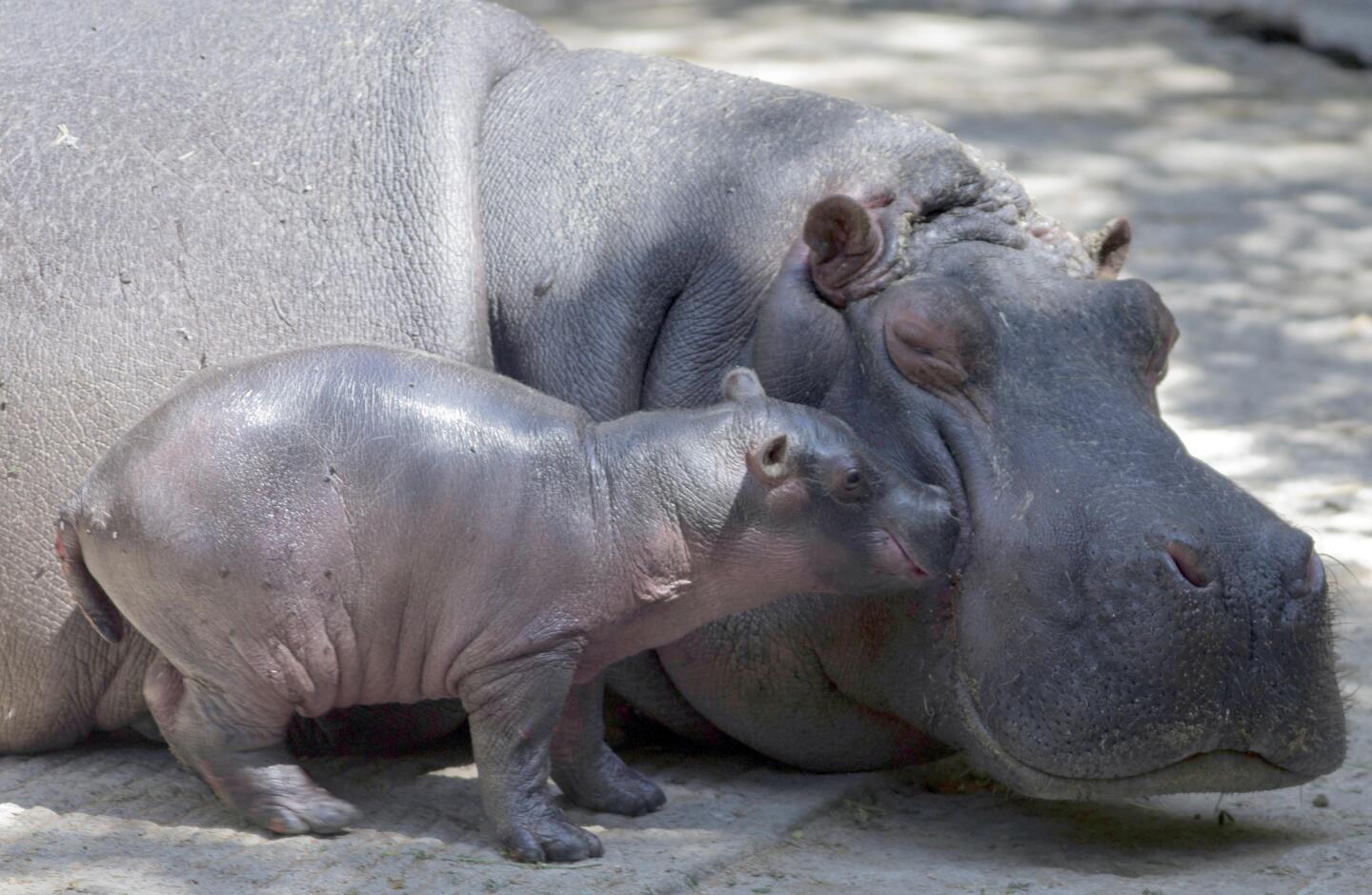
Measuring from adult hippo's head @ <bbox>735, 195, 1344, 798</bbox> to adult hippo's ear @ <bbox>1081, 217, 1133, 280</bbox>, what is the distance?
164 mm

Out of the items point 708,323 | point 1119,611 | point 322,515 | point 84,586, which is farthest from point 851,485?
point 84,586

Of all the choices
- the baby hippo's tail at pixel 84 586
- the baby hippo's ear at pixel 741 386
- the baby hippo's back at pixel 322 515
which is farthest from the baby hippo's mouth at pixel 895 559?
the baby hippo's tail at pixel 84 586

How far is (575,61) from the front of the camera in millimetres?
4438

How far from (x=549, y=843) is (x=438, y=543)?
539 mm

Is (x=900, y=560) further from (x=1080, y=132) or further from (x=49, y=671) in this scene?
(x=1080, y=132)

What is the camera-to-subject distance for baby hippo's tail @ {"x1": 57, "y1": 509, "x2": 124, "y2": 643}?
140 inches

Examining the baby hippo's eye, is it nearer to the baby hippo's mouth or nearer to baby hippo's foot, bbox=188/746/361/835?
the baby hippo's mouth

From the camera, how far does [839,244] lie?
387cm

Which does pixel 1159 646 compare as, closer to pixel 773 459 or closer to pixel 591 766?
pixel 773 459

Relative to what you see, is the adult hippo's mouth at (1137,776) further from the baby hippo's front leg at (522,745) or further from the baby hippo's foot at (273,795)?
the baby hippo's foot at (273,795)

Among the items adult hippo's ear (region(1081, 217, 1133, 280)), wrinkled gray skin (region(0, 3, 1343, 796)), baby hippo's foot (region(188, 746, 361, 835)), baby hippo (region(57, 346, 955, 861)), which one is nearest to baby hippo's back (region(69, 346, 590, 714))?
baby hippo (region(57, 346, 955, 861))

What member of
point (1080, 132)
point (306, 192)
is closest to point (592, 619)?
point (306, 192)

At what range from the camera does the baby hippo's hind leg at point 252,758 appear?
3.58 m

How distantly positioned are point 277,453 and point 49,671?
2.66ft
